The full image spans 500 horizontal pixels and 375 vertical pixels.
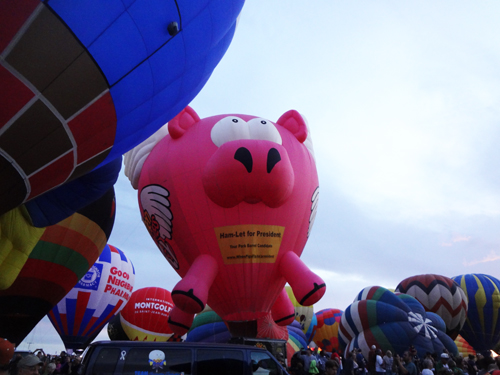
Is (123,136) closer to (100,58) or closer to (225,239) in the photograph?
(100,58)

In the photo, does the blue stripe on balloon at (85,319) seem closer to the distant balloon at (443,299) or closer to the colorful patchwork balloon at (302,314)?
the colorful patchwork balloon at (302,314)

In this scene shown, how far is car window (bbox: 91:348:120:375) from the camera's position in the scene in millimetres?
4785

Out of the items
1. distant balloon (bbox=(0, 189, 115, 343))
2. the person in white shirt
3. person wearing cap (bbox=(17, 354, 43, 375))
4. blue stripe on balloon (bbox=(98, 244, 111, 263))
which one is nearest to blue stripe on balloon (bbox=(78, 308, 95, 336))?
blue stripe on balloon (bbox=(98, 244, 111, 263))

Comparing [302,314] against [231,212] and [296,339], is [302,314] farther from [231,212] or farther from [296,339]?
[231,212]

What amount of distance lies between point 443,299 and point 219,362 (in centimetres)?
1451

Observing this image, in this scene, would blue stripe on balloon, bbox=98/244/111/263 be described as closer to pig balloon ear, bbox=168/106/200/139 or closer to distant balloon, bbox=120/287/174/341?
distant balloon, bbox=120/287/174/341

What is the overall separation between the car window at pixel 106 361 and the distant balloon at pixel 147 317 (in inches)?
542

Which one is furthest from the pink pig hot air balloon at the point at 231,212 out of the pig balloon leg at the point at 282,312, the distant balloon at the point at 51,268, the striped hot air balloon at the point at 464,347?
the striped hot air balloon at the point at 464,347

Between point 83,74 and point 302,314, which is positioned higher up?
point 302,314

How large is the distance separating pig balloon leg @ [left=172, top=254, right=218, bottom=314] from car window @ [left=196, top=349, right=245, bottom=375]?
2.20 m

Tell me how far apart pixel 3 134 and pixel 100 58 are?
1.02 m

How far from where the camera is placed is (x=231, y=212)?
822 centimetres

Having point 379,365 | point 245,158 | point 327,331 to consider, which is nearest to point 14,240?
point 245,158

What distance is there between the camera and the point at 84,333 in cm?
1412
